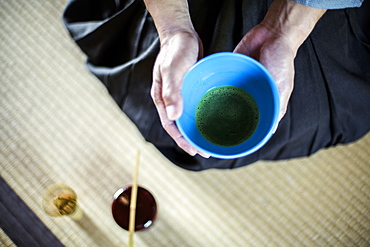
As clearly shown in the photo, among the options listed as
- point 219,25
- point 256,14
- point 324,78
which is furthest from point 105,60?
point 324,78

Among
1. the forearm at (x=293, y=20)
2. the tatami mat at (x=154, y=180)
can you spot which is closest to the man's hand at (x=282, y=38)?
the forearm at (x=293, y=20)

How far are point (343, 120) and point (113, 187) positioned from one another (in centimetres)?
79

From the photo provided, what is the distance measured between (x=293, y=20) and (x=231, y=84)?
0.29 metres

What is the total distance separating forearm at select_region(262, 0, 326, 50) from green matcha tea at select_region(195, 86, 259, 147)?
0.25m

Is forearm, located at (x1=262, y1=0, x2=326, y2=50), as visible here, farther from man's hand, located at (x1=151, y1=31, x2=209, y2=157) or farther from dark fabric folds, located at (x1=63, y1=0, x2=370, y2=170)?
man's hand, located at (x1=151, y1=31, x2=209, y2=157)

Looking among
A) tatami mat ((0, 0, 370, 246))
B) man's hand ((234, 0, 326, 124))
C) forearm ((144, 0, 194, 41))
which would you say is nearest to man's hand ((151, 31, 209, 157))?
forearm ((144, 0, 194, 41))

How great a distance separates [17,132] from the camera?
1.20 metres

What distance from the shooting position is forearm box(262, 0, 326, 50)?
83 centimetres

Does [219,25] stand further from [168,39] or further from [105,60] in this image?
[105,60]

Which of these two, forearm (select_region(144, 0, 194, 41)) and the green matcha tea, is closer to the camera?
the green matcha tea

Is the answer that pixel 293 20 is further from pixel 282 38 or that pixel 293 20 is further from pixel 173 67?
pixel 173 67

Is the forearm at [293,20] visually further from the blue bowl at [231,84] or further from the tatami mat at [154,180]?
the tatami mat at [154,180]

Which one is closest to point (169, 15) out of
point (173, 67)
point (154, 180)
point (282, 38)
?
point (173, 67)

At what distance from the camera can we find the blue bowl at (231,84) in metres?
0.61
